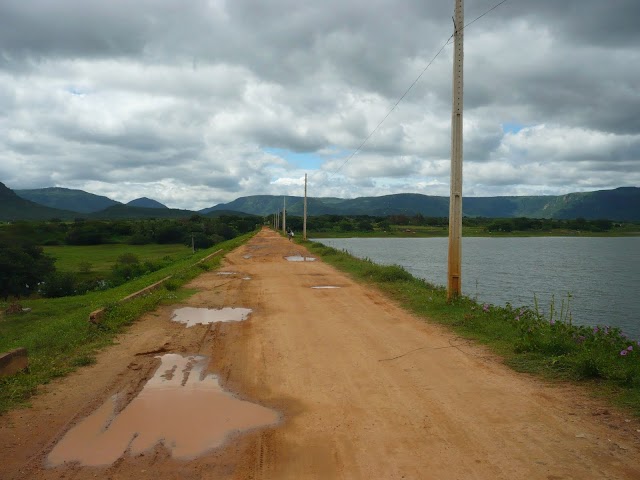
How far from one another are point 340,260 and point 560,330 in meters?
17.0

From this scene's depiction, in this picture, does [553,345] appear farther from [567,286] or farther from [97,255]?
[97,255]

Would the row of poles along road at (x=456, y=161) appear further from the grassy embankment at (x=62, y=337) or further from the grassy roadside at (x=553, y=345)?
the grassy embankment at (x=62, y=337)

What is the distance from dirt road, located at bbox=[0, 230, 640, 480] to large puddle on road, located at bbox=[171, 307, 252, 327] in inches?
56.4

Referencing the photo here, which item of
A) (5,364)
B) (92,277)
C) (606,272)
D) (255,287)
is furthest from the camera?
(92,277)

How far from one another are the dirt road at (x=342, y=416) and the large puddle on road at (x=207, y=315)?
1433mm

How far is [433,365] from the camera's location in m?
6.78

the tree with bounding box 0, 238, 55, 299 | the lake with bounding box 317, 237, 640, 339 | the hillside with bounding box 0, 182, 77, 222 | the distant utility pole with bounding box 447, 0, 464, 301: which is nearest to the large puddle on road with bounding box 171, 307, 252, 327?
the distant utility pole with bounding box 447, 0, 464, 301

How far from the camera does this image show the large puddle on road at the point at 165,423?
4.32m

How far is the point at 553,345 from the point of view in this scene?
277 inches

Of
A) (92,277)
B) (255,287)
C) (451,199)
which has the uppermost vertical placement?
(451,199)

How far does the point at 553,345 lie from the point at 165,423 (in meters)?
5.18

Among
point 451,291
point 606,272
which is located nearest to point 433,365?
point 451,291

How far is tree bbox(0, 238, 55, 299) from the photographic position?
31969 mm

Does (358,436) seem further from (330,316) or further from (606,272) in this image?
(606,272)
